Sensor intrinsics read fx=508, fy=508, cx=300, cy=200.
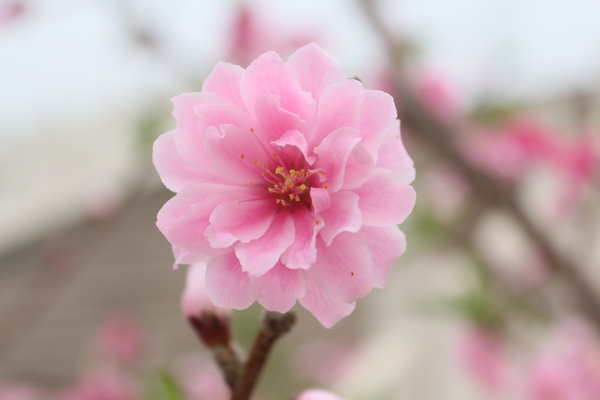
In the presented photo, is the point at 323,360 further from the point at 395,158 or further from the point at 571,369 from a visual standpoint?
the point at 395,158

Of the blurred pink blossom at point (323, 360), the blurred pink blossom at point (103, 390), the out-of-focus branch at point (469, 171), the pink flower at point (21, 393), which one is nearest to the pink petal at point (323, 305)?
the out-of-focus branch at point (469, 171)

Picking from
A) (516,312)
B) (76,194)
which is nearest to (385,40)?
(516,312)

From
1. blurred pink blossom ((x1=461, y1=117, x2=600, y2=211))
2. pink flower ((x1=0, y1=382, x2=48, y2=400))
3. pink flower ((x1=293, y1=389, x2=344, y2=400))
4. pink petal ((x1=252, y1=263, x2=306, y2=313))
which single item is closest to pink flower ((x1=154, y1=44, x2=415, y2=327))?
pink petal ((x1=252, y1=263, x2=306, y2=313))

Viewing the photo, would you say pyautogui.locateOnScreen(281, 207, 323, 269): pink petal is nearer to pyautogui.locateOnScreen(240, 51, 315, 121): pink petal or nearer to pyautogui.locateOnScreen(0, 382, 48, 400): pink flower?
pyautogui.locateOnScreen(240, 51, 315, 121): pink petal

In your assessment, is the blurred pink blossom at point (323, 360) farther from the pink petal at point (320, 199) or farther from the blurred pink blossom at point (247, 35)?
the pink petal at point (320, 199)

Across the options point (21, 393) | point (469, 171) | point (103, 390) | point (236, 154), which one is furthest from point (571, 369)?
point (21, 393)
